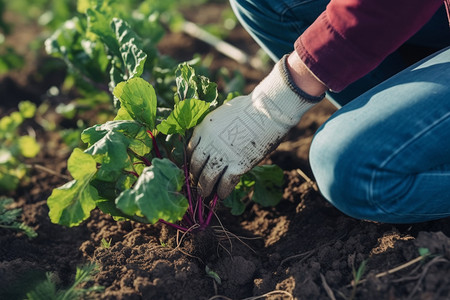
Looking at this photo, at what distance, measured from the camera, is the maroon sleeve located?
158 centimetres

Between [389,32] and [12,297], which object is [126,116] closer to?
[12,297]

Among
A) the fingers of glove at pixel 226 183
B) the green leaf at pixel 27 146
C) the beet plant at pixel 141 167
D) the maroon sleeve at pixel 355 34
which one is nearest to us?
the maroon sleeve at pixel 355 34

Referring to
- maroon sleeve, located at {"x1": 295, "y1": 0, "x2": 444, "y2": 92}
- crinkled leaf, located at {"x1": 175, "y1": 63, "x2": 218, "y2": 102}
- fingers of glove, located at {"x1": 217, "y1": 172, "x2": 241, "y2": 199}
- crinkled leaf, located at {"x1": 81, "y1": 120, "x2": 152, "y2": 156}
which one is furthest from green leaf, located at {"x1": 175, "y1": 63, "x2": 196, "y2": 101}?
maroon sleeve, located at {"x1": 295, "y1": 0, "x2": 444, "y2": 92}

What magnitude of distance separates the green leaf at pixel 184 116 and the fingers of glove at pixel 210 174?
0.53ft

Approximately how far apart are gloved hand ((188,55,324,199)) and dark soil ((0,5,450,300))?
265 millimetres

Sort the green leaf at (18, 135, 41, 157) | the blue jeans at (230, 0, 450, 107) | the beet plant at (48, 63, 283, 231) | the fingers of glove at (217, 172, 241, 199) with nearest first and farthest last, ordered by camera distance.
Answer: the beet plant at (48, 63, 283, 231)
the fingers of glove at (217, 172, 241, 199)
the blue jeans at (230, 0, 450, 107)
the green leaf at (18, 135, 41, 157)

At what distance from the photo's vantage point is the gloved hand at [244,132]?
1.85 metres

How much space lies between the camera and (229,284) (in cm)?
187

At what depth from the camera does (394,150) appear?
5.39 ft

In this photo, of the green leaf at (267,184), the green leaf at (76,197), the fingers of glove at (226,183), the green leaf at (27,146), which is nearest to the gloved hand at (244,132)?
the fingers of glove at (226,183)

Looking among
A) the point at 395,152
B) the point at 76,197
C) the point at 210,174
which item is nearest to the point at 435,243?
the point at 395,152

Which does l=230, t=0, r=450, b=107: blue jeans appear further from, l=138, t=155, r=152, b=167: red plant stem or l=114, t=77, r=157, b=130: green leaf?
l=138, t=155, r=152, b=167: red plant stem

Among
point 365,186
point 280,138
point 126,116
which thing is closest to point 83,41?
A: point 126,116

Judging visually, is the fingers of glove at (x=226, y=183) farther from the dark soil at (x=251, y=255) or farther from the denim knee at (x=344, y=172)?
the denim knee at (x=344, y=172)
